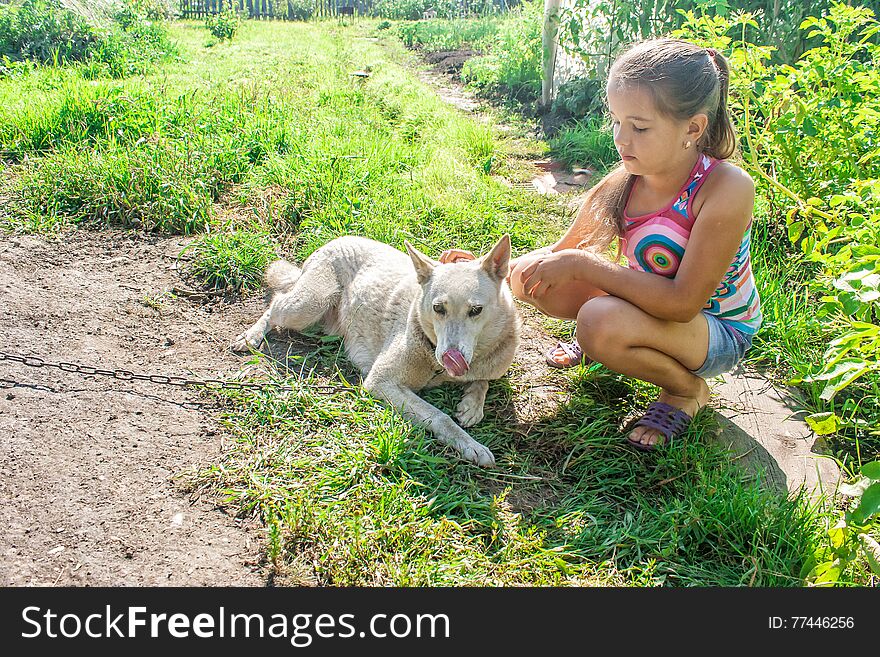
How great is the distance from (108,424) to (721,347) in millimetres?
2856

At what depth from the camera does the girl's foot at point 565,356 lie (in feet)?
12.1

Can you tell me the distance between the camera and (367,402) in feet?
11.1

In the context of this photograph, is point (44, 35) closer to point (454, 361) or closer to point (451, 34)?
point (451, 34)

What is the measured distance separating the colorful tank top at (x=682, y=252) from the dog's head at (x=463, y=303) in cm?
61

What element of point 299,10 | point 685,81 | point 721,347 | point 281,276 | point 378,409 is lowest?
point 378,409

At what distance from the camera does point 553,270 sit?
3025 millimetres

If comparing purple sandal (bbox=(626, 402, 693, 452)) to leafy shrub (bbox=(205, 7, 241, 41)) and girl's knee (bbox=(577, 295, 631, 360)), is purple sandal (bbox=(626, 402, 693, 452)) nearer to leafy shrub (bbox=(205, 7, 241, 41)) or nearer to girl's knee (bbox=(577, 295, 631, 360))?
girl's knee (bbox=(577, 295, 631, 360))

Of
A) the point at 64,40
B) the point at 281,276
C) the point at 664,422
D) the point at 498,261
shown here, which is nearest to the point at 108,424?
the point at 281,276

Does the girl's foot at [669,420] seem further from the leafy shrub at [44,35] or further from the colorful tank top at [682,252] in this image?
the leafy shrub at [44,35]

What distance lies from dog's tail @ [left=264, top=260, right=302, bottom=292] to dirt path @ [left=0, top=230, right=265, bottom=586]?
19 cm

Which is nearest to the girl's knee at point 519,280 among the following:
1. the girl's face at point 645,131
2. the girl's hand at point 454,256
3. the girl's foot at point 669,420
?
the girl's hand at point 454,256

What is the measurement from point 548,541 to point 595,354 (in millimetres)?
879

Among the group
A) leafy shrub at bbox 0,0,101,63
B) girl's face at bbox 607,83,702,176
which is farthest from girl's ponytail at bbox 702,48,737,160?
leafy shrub at bbox 0,0,101,63

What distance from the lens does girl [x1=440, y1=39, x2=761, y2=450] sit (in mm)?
2738
